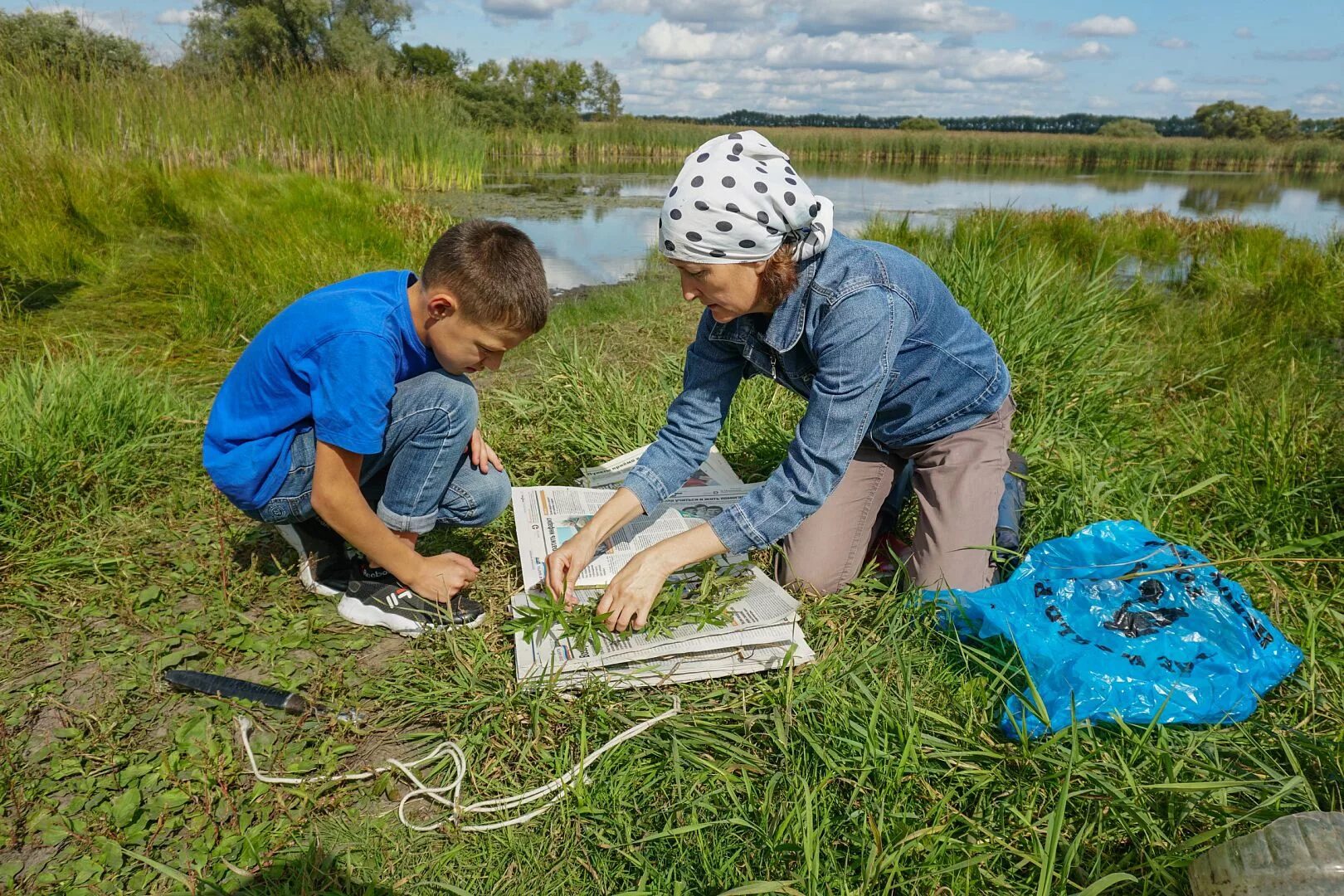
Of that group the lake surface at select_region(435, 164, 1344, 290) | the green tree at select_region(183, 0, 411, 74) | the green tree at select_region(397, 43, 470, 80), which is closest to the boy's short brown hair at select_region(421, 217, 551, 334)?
the lake surface at select_region(435, 164, 1344, 290)

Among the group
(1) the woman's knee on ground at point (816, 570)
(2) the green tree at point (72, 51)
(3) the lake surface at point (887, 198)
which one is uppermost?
(2) the green tree at point (72, 51)

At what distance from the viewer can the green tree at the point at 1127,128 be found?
5331 centimetres

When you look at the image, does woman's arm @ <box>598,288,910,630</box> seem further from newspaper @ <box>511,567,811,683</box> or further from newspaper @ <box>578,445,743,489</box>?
newspaper @ <box>578,445,743,489</box>

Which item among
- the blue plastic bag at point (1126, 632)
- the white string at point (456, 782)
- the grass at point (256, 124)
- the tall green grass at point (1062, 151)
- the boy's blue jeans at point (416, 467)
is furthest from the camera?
the tall green grass at point (1062, 151)

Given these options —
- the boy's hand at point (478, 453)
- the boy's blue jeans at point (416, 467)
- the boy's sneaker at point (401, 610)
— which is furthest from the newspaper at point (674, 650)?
the boy's hand at point (478, 453)

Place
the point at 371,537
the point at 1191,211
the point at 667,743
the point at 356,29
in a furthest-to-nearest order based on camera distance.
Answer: the point at 356,29
the point at 1191,211
the point at 371,537
the point at 667,743

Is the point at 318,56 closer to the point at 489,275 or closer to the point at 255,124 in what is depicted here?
the point at 255,124

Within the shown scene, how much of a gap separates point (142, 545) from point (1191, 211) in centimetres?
1720

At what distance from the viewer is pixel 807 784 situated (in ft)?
4.86

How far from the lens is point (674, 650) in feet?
6.03

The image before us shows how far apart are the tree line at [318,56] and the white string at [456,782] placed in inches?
322

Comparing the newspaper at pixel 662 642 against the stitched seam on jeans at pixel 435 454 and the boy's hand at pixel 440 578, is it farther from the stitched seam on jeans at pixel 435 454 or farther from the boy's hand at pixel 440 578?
the stitched seam on jeans at pixel 435 454

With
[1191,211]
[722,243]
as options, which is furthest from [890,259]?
[1191,211]

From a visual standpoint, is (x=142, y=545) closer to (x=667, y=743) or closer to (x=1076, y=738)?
(x=667, y=743)
